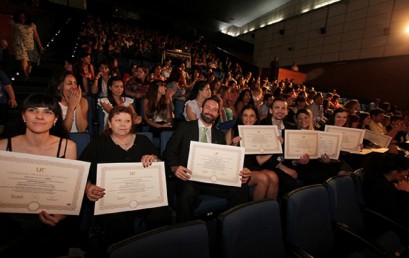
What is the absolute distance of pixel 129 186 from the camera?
1.86 m

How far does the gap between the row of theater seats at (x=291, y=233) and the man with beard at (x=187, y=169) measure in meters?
0.59

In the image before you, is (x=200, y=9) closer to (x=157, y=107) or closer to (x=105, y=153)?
(x=157, y=107)

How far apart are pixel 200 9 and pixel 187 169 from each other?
58.9 feet

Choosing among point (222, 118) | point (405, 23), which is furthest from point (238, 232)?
point (405, 23)

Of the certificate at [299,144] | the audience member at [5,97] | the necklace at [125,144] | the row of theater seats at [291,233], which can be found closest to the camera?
the row of theater seats at [291,233]

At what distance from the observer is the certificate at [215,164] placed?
7.64 ft

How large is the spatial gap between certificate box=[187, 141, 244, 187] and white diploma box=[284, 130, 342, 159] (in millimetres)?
1121

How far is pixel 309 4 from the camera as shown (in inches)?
556

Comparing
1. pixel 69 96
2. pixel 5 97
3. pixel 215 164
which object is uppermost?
pixel 69 96

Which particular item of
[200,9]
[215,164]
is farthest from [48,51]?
[200,9]

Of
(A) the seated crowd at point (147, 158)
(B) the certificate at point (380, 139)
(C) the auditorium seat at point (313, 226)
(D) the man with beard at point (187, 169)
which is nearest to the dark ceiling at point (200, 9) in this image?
(A) the seated crowd at point (147, 158)

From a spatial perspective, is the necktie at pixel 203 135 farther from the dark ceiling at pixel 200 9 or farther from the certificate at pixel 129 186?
the dark ceiling at pixel 200 9

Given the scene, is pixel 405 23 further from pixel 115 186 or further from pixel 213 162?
pixel 115 186

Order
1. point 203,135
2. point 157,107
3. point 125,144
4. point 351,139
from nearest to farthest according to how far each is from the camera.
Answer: point 125,144 < point 203,135 < point 351,139 < point 157,107
